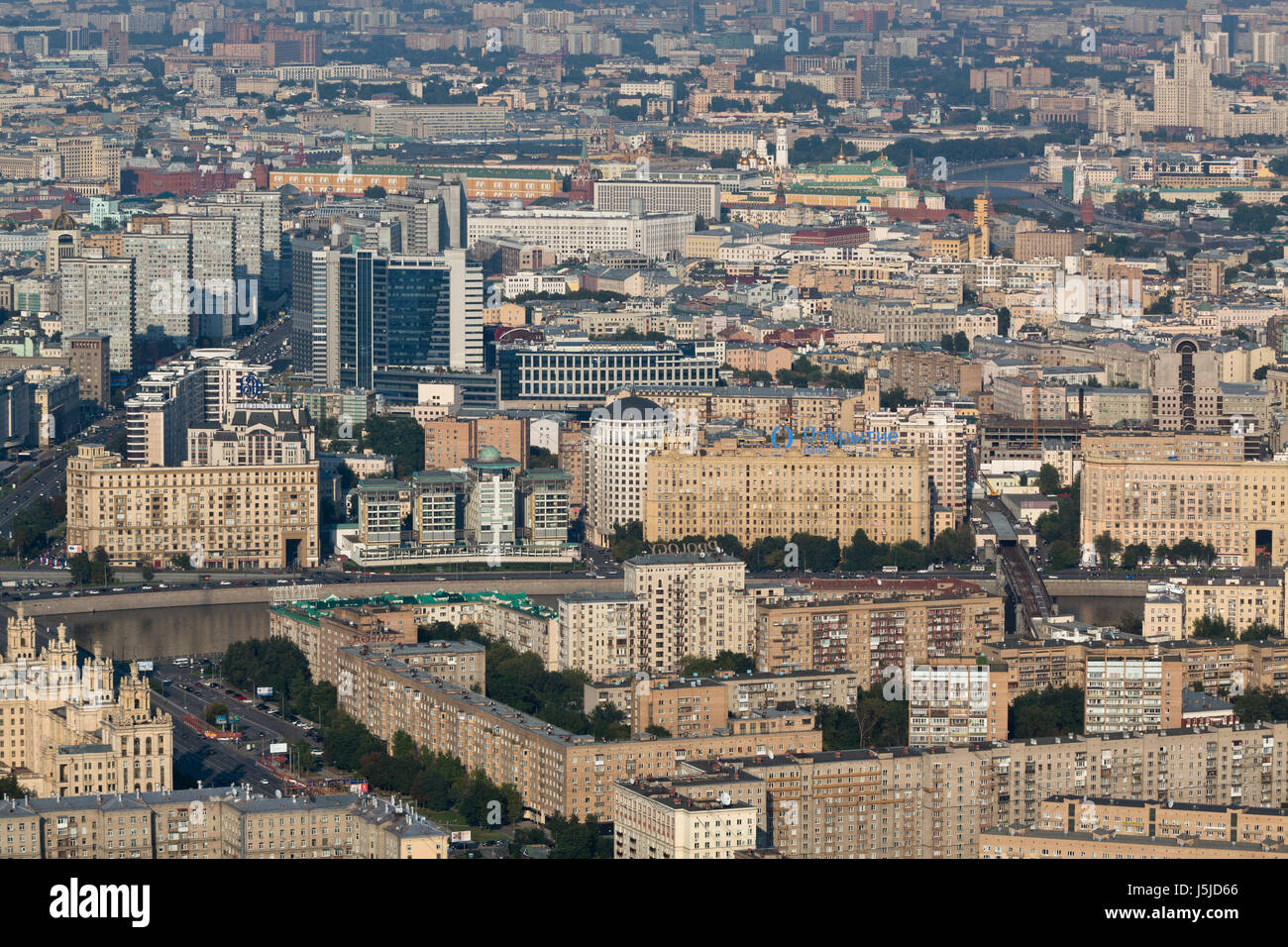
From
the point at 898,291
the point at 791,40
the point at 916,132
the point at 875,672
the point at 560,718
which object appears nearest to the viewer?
the point at 560,718

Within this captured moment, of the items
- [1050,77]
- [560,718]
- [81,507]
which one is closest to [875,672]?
[560,718]

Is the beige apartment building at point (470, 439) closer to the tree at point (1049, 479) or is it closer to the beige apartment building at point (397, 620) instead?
the tree at point (1049, 479)

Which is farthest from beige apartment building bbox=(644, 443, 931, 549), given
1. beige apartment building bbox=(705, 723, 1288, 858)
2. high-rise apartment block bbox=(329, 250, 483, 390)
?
beige apartment building bbox=(705, 723, 1288, 858)

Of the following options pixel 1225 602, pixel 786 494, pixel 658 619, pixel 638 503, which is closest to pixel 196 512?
pixel 638 503

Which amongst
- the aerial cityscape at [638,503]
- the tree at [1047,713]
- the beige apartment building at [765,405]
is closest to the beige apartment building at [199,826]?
the aerial cityscape at [638,503]

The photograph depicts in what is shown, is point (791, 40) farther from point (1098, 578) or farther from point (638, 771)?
point (638, 771)

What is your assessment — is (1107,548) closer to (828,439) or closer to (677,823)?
(828,439)
